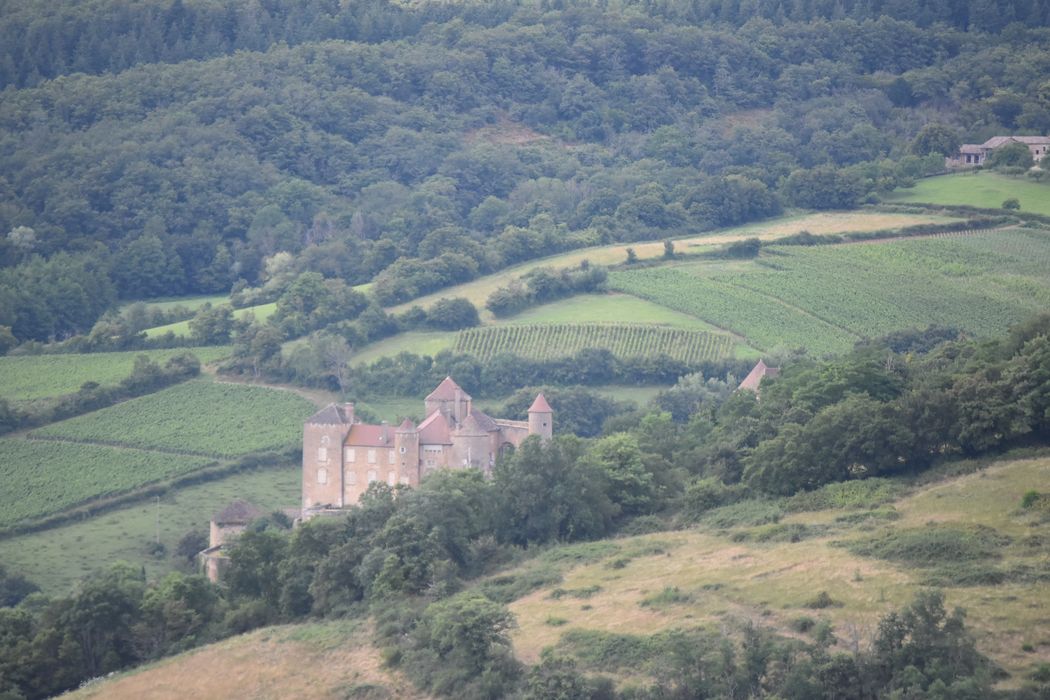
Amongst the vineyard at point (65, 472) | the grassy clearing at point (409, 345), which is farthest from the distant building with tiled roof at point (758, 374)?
the vineyard at point (65, 472)

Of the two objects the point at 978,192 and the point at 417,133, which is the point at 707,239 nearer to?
the point at 978,192

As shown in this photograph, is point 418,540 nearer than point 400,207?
Yes

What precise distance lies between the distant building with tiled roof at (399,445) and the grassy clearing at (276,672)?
49.1 ft

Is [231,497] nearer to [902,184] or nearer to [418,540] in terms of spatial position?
[418,540]

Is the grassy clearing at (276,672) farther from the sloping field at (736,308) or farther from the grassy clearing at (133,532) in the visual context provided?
the sloping field at (736,308)

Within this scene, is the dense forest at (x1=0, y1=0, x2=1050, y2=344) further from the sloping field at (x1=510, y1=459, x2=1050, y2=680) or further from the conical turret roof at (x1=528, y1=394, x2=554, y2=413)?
the sloping field at (x1=510, y1=459, x2=1050, y2=680)

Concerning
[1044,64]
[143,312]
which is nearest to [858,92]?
[1044,64]

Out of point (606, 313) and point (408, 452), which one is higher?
point (408, 452)

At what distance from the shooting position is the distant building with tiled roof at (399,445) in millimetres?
83938

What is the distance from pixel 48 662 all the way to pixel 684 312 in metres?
54.5

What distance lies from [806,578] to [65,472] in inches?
1849

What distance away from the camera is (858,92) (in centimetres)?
18550

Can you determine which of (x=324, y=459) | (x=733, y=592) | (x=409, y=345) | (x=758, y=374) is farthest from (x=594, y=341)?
(x=733, y=592)

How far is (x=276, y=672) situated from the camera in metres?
66.2
